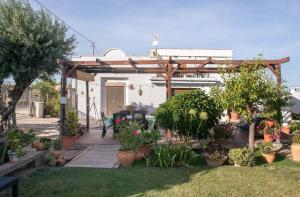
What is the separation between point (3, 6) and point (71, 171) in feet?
19.7

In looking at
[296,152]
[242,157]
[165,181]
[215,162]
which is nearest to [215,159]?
[215,162]

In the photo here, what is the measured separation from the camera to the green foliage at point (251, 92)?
7824 millimetres

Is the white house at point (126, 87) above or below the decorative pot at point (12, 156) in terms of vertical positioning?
above

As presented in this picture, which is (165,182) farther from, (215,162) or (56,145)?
(56,145)

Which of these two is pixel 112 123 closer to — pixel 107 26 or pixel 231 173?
pixel 231 173

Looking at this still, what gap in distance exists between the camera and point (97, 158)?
800 centimetres

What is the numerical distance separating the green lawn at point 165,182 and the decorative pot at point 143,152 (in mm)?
611

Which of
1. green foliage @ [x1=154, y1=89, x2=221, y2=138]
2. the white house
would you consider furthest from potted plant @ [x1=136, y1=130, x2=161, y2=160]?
the white house

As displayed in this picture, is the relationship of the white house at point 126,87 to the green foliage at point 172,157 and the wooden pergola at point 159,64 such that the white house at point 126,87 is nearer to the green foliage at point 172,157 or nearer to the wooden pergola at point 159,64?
the wooden pergola at point 159,64

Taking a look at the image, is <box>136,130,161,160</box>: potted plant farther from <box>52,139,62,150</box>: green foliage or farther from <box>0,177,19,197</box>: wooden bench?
<box>0,177,19,197</box>: wooden bench

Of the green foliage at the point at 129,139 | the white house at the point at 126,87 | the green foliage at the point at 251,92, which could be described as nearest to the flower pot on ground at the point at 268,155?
the green foliage at the point at 251,92

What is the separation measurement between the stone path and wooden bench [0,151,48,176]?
24.7 inches

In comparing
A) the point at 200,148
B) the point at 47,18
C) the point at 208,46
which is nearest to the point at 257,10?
the point at 200,148

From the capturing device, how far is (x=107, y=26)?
16344 millimetres
